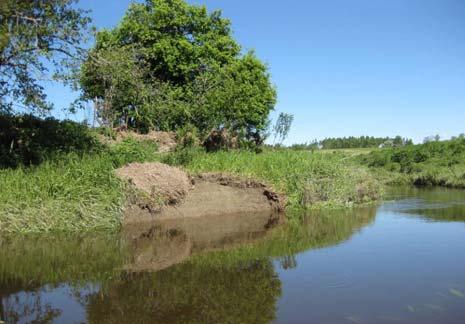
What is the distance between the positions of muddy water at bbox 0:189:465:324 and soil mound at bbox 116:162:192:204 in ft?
3.94

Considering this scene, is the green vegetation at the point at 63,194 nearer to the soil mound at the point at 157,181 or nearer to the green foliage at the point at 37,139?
the green foliage at the point at 37,139

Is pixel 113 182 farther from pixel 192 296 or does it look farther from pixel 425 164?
pixel 425 164

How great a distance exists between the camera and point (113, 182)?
13.8 m

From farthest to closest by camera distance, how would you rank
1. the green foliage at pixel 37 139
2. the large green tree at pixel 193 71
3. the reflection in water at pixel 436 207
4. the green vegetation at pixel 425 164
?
the green vegetation at pixel 425 164, the large green tree at pixel 193 71, the green foliage at pixel 37 139, the reflection in water at pixel 436 207

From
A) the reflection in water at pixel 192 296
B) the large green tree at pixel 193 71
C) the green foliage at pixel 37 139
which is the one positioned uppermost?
the large green tree at pixel 193 71

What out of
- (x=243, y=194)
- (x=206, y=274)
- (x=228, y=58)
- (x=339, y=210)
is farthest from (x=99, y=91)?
(x=206, y=274)

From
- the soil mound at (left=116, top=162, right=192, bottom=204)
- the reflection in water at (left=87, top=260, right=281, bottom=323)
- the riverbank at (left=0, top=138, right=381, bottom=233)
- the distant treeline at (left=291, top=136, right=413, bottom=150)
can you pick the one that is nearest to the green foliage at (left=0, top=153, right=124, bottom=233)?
the riverbank at (left=0, top=138, right=381, bottom=233)

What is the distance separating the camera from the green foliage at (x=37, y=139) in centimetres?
1661

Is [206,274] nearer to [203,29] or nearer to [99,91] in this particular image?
[99,91]

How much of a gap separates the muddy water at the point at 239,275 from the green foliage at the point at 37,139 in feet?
19.0

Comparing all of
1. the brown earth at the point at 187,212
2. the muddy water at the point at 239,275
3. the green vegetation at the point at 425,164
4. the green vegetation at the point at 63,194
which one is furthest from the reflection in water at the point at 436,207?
the green vegetation at the point at 63,194

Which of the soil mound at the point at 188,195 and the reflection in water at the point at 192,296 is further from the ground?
the soil mound at the point at 188,195

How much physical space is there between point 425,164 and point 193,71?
18.6m

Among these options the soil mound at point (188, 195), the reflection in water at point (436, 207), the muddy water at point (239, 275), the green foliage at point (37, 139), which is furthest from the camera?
the green foliage at point (37, 139)
